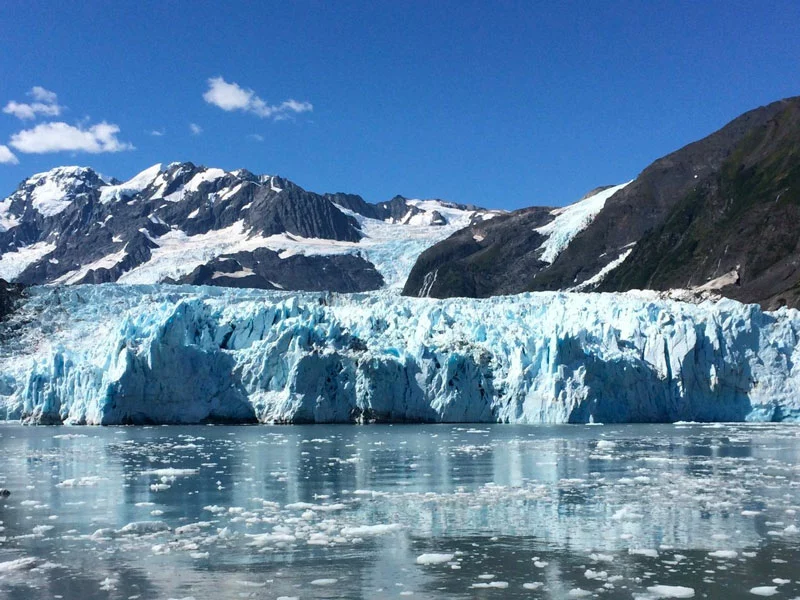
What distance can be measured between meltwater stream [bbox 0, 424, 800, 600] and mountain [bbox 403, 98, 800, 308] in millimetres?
47460

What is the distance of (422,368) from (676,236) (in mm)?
66130

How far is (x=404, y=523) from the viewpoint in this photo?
1103 centimetres

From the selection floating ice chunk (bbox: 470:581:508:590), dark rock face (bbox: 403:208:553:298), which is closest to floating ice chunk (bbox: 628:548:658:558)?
floating ice chunk (bbox: 470:581:508:590)

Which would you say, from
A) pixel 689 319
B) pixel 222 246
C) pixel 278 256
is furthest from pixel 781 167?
pixel 222 246

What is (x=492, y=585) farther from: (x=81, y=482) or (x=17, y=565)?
(x=81, y=482)

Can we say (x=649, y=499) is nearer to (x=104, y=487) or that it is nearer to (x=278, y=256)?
(x=104, y=487)

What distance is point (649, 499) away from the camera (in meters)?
12.6

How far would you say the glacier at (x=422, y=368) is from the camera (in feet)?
99.3

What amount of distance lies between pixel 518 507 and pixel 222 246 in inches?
6476

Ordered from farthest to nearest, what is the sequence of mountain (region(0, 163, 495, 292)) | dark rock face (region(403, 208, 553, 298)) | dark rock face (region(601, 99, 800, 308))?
mountain (region(0, 163, 495, 292)) → dark rock face (region(403, 208, 553, 298)) → dark rock face (region(601, 99, 800, 308))

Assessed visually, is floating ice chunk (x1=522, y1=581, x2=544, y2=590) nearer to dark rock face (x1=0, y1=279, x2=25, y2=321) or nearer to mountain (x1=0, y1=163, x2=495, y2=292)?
dark rock face (x1=0, y1=279, x2=25, y2=321)

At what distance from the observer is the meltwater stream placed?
810 cm

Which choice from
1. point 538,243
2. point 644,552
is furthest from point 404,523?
point 538,243

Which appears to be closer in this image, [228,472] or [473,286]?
[228,472]
